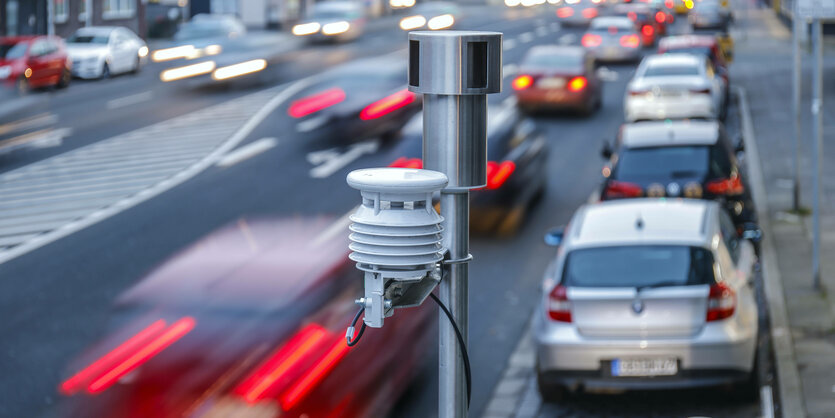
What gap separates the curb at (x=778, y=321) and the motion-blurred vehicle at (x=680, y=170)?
85 centimetres

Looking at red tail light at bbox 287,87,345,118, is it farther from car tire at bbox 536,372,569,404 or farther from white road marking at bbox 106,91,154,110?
car tire at bbox 536,372,569,404

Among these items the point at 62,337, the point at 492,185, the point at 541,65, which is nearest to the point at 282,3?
the point at 541,65

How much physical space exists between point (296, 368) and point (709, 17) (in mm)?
44592

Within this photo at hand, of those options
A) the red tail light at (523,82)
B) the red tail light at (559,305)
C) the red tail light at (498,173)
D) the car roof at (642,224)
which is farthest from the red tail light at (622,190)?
the red tail light at (523,82)

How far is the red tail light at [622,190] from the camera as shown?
14547 millimetres

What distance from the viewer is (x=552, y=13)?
73.1 meters

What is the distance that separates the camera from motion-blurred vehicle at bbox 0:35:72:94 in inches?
1281

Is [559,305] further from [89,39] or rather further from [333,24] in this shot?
[333,24]

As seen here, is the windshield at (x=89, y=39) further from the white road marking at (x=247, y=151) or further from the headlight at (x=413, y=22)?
the headlight at (x=413, y=22)

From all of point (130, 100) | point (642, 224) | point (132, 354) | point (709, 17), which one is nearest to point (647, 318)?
point (642, 224)

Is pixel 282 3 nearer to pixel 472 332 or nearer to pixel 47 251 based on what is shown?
pixel 47 251

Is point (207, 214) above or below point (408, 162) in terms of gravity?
below

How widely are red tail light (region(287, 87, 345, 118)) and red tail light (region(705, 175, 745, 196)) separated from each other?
12.1 meters

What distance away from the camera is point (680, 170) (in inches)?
580
